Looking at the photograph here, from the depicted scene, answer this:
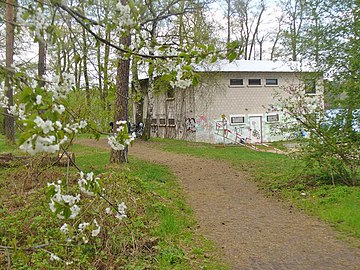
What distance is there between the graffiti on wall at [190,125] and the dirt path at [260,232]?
12.5 m

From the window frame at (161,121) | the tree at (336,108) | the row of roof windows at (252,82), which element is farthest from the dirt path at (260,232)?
the window frame at (161,121)

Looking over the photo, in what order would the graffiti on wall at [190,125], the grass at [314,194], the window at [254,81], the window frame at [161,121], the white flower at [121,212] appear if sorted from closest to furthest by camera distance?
1. the white flower at [121,212]
2. the grass at [314,194]
3. the graffiti on wall at [190,125]
4. the window at [254,81]
5. the window frame at [161,121]

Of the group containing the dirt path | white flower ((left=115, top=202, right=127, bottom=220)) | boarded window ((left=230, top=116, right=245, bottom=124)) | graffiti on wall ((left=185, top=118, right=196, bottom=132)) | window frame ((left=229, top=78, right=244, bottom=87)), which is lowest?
the dirt path

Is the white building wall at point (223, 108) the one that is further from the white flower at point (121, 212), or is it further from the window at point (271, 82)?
the white flower at point (121, 212)

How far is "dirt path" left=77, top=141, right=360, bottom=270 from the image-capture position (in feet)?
14.8

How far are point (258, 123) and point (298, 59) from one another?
44.7 ft

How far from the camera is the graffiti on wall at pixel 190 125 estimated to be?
22222 millimetres

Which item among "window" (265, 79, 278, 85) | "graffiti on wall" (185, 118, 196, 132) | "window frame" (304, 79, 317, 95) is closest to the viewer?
"window frame" (304, 79, 317, 95)

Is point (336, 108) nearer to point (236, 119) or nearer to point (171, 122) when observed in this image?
point (236, 119)

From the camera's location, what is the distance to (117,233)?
4781 mm

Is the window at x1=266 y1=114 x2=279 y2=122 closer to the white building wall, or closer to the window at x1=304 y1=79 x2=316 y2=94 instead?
the white building wall

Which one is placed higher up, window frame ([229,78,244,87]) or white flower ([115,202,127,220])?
window frame ([229,78,244,87])

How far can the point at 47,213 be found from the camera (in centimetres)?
552

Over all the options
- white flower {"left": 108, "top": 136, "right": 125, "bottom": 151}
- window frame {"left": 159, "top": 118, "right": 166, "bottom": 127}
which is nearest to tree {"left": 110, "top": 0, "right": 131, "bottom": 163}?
white flower {"left": 108, "top": 136, "right": 125, "bottom": 151}
